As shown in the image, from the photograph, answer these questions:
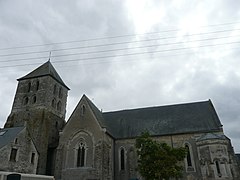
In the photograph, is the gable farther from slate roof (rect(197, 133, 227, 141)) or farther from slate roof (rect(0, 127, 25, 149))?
slate roof (rect(197, 133, 227, 141))

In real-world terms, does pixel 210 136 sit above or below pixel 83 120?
below

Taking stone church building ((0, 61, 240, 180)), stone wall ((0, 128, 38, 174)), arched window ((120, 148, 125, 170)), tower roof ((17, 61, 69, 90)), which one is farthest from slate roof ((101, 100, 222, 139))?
tower roof ((17, 61, 69, 90))

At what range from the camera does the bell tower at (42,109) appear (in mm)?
31623

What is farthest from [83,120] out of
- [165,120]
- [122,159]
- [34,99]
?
[165,120]

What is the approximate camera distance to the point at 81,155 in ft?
92.5

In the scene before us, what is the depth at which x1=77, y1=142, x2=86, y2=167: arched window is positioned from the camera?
2769cm

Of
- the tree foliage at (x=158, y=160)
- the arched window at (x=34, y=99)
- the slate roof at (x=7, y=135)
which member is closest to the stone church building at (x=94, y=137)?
the slate roof at (x=7, y=135)

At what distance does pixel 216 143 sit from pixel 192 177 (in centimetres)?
484

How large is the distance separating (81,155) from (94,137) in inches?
103

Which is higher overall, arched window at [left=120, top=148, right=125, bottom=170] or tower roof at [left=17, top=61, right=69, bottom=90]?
tower roof at [left=17, top=61, right=69, bottom=90]

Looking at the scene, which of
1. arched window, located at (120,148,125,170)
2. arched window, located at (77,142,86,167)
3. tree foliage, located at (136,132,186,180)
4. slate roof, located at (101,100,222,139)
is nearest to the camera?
tree foliage, located at (136,132,186,180)

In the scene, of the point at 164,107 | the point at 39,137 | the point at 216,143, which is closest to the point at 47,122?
the point at 39,137

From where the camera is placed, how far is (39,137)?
31.5 meters

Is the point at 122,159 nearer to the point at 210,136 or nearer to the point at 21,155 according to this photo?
the point at 210,136
